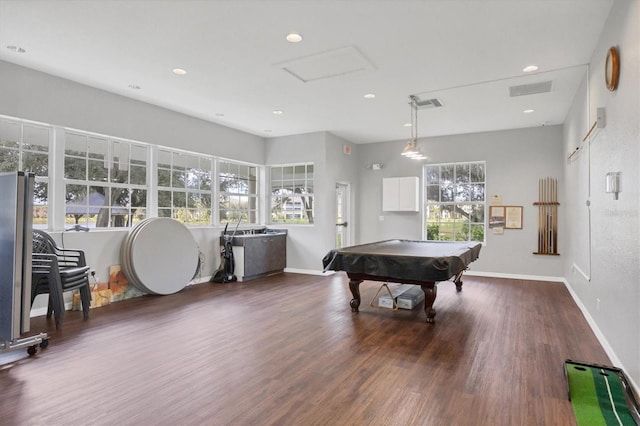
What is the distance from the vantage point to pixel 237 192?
24.8 ft

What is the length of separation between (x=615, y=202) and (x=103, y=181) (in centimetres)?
589

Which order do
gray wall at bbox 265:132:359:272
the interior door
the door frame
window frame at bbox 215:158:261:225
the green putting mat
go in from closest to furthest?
the green putting mat
window frame at bbox 215:158:261:225
gray wall at bbox 265:132:359:272
the interior door
the door frame

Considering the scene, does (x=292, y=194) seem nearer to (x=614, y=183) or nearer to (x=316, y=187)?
(x=316, y=187)

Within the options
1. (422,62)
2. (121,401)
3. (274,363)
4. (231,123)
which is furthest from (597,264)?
(231,123)

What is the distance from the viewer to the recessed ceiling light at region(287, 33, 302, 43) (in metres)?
3.47

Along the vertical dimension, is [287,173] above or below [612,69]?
below

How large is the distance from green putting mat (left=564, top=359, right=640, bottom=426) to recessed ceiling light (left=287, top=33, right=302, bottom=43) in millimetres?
3537

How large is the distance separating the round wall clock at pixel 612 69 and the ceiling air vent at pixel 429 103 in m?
2.49

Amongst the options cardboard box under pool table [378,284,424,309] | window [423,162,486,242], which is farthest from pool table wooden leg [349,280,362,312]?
window [423,162,486,242]

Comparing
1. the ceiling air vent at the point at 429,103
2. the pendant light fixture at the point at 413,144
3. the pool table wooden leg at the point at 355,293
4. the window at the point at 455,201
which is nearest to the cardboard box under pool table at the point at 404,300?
the pool table wooden leg at the point at 355,293

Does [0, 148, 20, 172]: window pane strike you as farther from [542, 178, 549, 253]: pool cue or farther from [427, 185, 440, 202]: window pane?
[542, 178, 549, 253]: pool cue

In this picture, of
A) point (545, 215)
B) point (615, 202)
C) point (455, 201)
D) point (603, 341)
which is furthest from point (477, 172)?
point (615, 202)

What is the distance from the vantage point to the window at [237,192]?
23.7ft

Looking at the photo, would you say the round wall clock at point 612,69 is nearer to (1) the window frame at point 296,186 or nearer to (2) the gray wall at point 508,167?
(2) the gray wall at point 508,167
